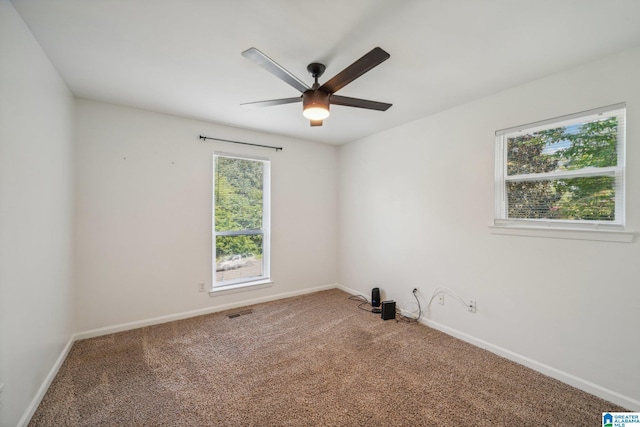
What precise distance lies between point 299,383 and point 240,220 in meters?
2.36

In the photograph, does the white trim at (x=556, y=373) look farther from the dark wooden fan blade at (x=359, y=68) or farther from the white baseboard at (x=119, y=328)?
the dark wooden fan blade at (x=359, y=68)

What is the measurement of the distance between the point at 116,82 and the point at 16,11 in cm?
84

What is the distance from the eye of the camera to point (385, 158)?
3.65 metres

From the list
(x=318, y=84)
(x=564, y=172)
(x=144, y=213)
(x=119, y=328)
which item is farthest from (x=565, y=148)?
(x=119, y=328)

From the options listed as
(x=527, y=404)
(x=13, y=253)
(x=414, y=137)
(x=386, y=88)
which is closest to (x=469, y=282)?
(x=527, y=404)

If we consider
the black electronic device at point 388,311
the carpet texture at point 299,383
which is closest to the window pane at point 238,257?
A: the carpet texture at point 299,383

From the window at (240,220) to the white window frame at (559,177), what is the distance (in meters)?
2.96

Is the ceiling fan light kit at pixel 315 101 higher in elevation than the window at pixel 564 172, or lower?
higher

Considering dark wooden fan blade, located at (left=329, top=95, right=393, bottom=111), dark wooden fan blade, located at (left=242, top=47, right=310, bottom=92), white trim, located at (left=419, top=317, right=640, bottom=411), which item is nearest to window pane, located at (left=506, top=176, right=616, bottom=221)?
white trim, located at (left=419, top=317, right=640, bottom=411)

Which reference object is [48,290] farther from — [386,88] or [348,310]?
[386,88]

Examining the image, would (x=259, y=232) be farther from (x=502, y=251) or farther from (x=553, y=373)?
(x=553, y=373)

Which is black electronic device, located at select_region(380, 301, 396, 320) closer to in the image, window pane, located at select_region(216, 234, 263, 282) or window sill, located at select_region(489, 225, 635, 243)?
window sill, located at select_region(489, 225, 635, 243)

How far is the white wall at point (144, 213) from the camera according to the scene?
2697 millimetres

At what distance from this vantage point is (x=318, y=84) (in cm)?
190
